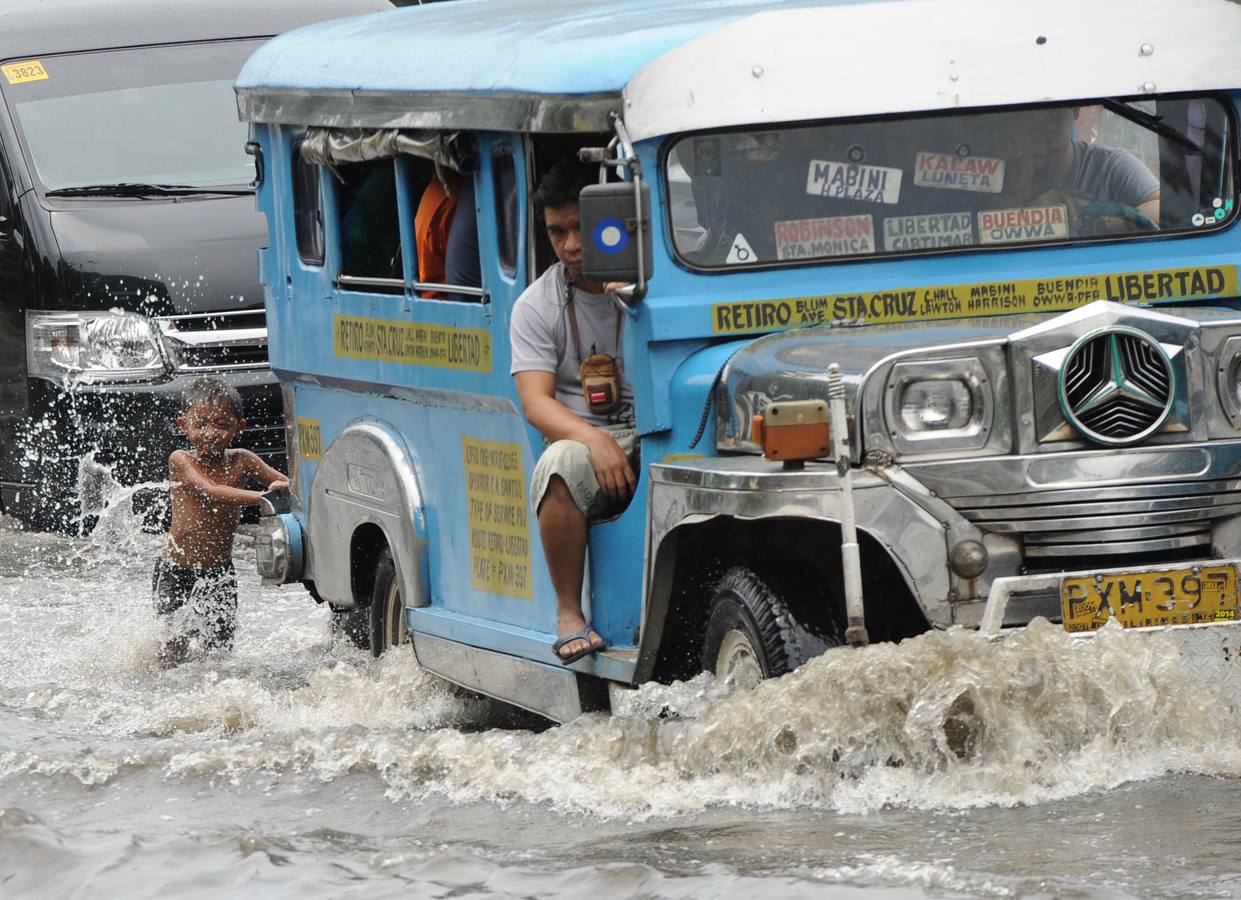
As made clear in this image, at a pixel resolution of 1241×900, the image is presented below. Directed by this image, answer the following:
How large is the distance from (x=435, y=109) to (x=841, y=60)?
142 cm

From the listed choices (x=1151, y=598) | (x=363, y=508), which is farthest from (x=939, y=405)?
(x=363, y=508)

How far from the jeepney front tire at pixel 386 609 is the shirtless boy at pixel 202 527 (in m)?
1.33

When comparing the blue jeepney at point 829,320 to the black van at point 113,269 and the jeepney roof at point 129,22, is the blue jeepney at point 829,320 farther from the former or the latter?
the jeepney roof at point 129,22

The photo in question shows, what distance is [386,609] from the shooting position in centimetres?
898

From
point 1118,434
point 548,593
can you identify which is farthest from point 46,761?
point 1118,434

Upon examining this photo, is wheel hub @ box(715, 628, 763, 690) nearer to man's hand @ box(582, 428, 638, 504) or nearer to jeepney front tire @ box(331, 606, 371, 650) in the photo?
man's hand @ box(582, 428, 638, 504)

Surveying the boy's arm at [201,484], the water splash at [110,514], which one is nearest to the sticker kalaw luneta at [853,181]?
the boy's arm at [201,484]

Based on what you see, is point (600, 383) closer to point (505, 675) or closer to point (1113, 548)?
point (505, 675)

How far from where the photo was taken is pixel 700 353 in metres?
6.69

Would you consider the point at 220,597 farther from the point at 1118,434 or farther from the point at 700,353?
the point at 1118,434

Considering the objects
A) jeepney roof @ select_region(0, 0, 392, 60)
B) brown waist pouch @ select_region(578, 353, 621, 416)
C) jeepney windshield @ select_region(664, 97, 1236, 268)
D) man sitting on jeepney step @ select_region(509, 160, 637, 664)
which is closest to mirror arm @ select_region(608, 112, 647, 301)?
jeepney windshield @ select_region(664, 97, 1236, 268)

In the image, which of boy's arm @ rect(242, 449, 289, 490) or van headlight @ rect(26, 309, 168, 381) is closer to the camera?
boy's arm @ rect(242, 449, 289, 490)

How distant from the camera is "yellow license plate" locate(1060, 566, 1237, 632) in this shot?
19.1 ft

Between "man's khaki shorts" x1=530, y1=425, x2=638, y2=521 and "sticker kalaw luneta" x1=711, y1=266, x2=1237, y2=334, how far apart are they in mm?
481
